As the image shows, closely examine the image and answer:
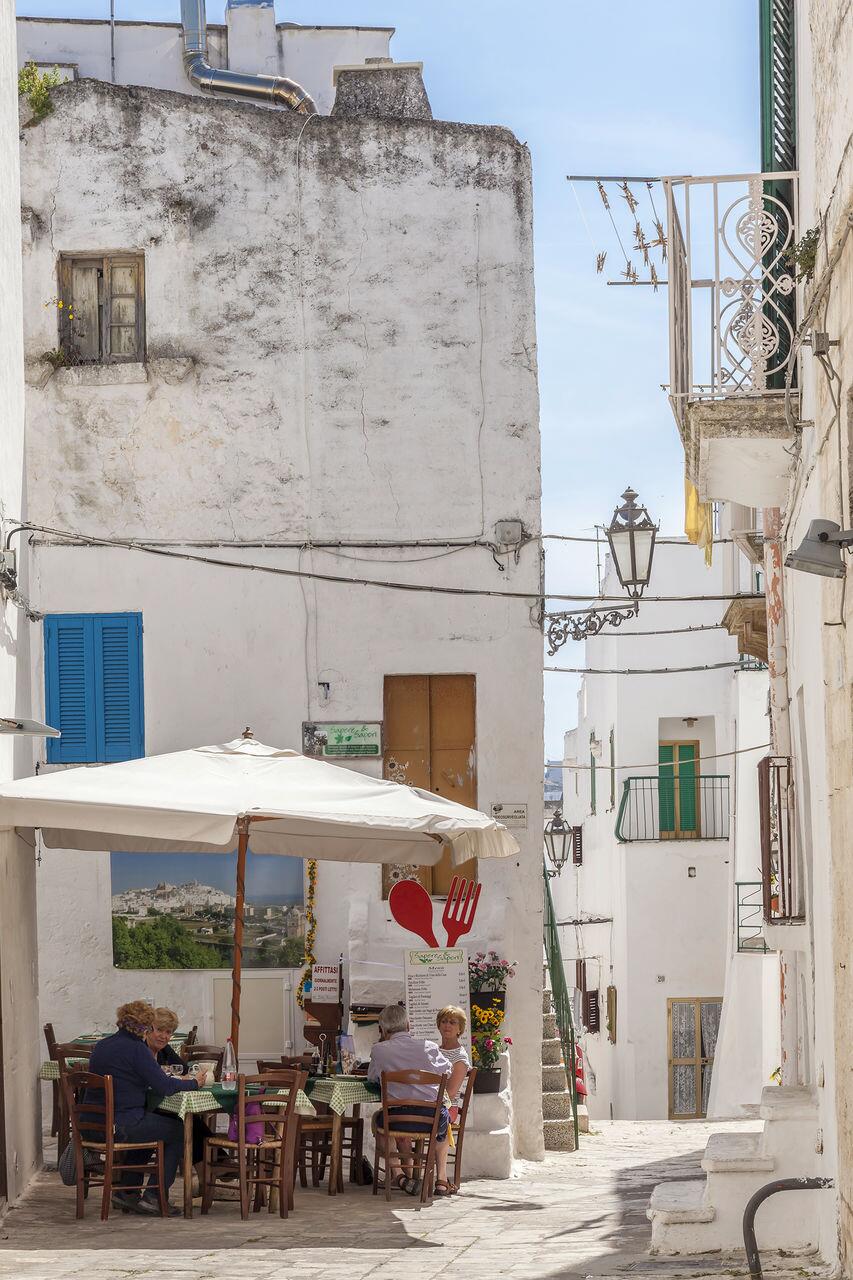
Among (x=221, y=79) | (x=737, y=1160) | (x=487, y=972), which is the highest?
(x=221, y=79)

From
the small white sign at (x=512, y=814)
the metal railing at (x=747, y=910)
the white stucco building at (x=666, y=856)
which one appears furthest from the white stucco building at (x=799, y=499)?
the white stucco building at (x=666, y=856)

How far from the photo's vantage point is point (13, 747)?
11312 mm

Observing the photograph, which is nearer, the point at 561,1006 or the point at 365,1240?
the point at 365,1240

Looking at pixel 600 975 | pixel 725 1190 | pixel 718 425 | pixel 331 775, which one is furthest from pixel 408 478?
pixel 600 975

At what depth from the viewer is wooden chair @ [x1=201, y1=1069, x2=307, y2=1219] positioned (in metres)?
9.42

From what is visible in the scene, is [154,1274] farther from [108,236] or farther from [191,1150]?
[108,236]

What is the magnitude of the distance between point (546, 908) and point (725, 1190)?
26.7ft

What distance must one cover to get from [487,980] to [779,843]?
14.0 feet

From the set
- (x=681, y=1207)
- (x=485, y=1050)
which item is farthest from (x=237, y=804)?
(x=485, y=1050)

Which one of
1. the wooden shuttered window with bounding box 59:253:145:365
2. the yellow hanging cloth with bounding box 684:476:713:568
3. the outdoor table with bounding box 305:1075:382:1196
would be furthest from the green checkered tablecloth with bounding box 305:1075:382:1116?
the wooden shuttered window with bounding box 59:253:145:365

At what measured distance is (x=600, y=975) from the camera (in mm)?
30125

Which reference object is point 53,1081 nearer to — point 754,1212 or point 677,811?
point 754,1212

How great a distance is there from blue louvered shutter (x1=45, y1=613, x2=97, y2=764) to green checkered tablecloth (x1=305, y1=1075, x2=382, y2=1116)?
15.2 ft

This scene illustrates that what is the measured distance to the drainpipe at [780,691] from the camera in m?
10.6
